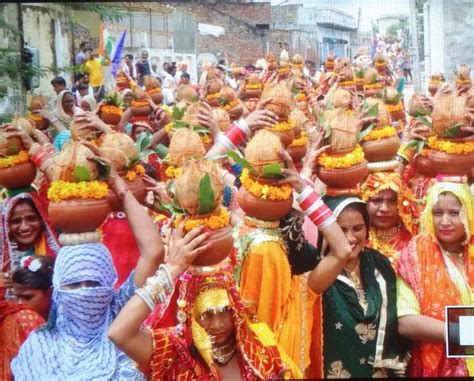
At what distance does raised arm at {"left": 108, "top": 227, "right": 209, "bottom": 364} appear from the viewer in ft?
7.22

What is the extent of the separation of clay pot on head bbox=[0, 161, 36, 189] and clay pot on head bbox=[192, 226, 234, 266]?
117 centimetres

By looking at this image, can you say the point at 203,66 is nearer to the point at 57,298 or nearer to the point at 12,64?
the point at 12,64

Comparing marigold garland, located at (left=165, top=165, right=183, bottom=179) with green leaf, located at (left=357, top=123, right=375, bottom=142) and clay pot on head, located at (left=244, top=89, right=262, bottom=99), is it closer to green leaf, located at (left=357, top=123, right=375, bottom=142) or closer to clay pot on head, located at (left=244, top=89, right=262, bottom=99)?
green leaf, located at (left=357, top=123, right=375, bottom=142)

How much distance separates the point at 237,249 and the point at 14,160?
43.5 inches

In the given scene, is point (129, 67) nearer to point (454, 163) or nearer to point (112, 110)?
point (112, 110)

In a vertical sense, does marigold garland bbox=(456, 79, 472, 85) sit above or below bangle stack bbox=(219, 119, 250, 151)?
above

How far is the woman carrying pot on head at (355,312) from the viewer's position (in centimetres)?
287

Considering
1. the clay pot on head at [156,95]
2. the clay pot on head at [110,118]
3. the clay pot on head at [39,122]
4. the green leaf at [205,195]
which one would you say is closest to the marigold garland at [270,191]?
the green leaf at [205,195]

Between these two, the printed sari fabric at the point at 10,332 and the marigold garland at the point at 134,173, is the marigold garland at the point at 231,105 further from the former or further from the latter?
the printed sari fabric at the point at 10,332

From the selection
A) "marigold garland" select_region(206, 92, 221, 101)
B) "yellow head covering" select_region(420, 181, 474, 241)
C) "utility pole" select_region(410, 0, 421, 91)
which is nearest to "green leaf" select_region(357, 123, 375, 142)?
"yellow head covering" select_region(420, 181, 474, 241)

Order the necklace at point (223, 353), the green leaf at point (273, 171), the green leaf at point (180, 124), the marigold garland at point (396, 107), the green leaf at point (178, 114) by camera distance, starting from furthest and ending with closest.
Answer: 1. the marigold garland at point (396, 107)
2. the green leaf at point (178, 114)
3. the green leaf at point (180, 124)
4. the green leaf at point (273, 171)
5. the necklace at point (223, 353)

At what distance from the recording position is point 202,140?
3484 mm

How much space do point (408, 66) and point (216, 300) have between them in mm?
2588

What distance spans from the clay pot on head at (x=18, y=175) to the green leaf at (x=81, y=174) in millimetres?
701
